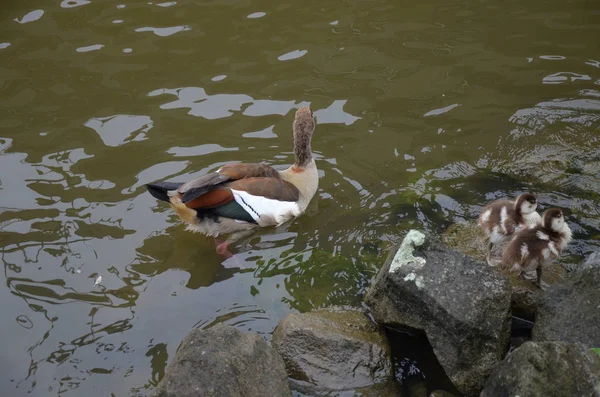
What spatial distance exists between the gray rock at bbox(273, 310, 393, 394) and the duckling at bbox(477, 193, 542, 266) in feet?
4.70

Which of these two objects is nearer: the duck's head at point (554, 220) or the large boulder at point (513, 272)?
the duck's head at point (554, 220)

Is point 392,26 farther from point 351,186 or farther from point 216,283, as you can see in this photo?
point 216,283

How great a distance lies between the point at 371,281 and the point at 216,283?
143 cm

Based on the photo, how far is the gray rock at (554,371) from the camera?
3809 mm

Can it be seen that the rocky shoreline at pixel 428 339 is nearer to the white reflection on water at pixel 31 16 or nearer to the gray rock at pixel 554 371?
the gray rock at pixel 554 371

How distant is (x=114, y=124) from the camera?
8.14 metres

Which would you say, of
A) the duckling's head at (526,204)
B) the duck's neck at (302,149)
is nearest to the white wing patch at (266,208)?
the duck's neck at (302,149)

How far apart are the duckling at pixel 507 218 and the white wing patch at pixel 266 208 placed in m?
2.08

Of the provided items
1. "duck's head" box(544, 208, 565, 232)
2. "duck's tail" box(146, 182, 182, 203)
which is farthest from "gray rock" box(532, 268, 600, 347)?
"duck's tail" box(146, 182, 182, 203)

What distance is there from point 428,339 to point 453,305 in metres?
0.32

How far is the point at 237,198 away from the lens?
6.72 metres

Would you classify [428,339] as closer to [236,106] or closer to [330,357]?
[330,357]

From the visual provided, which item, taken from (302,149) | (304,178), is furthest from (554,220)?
(302,149)

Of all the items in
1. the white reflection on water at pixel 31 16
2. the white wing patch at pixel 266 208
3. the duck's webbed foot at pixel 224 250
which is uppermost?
the white reflection on water at pixel 31 16
